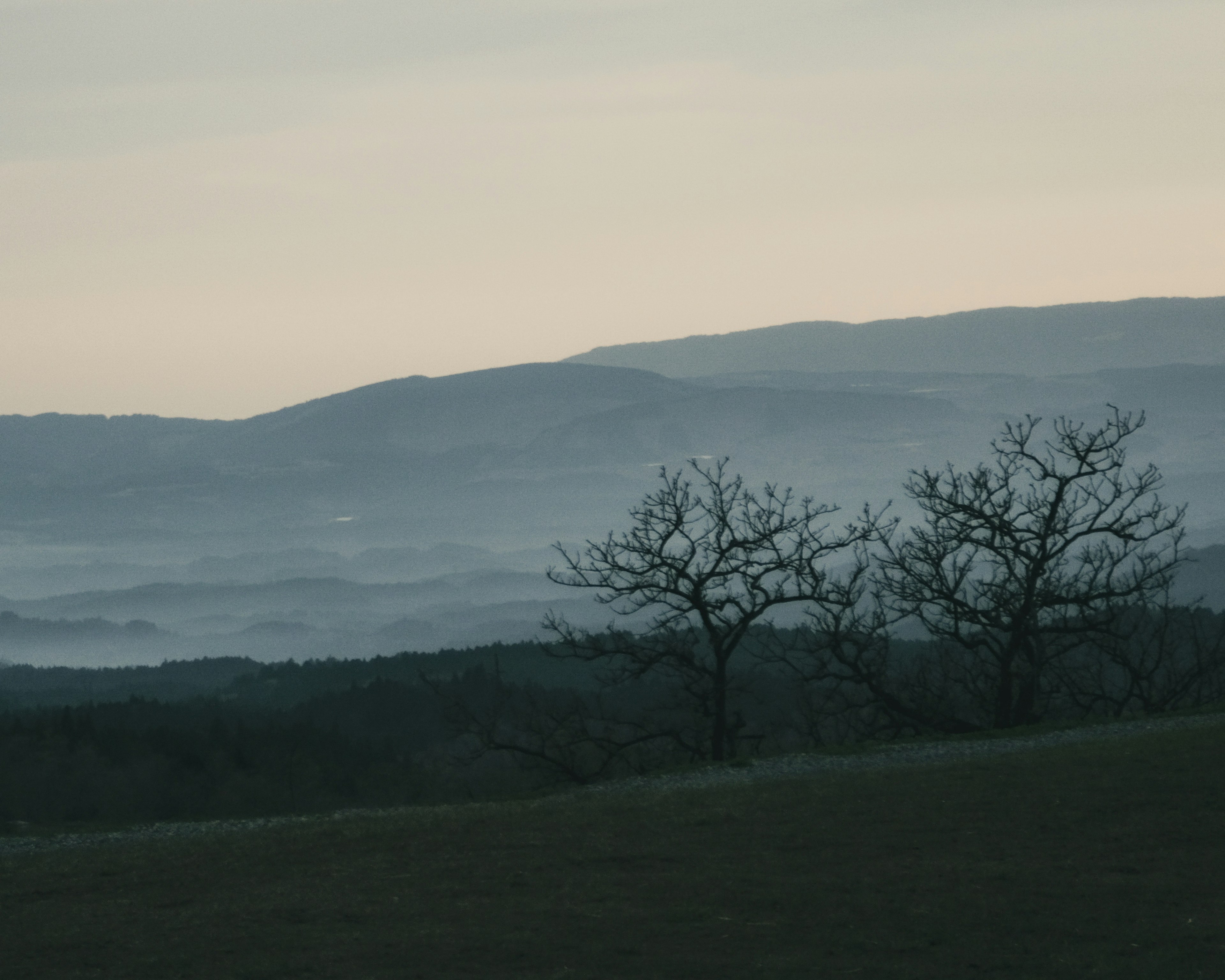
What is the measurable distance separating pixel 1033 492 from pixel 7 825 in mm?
28233

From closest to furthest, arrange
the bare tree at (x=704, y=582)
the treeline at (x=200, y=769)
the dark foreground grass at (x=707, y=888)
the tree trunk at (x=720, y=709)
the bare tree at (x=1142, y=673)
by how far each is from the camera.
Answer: the dark foreground grass at (x=707, y=888), the tree trunk at (x=720, y=709), the bare tree at (x=704, y=582), the bare tree at (x=1142, y=673), the treeline at (x=200, y=769)

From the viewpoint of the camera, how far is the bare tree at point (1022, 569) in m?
35.8

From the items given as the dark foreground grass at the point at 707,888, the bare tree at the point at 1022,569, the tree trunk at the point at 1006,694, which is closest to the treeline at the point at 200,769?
the bare tree at the point at 1022,569

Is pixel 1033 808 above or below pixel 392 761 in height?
above

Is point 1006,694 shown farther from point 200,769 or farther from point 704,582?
point 200,769

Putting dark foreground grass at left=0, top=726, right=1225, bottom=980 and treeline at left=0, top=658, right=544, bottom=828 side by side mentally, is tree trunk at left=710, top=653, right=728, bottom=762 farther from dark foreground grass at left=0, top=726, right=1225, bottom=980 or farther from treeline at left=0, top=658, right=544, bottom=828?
treeline at left=0, top=658, right=544, bottom=828

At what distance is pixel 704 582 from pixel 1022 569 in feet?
28.6

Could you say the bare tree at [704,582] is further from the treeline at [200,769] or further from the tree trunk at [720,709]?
the treeline at [200,769]

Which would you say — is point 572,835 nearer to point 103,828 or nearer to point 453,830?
point 453,830

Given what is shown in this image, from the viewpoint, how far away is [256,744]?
386 feet

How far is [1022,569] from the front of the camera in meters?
36.8

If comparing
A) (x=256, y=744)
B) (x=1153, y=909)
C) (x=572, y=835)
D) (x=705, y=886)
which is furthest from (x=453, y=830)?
(x=256, y=744)

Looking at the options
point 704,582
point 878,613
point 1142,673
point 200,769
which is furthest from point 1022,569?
point 200,769

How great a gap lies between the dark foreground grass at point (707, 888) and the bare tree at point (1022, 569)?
40.0 ft
